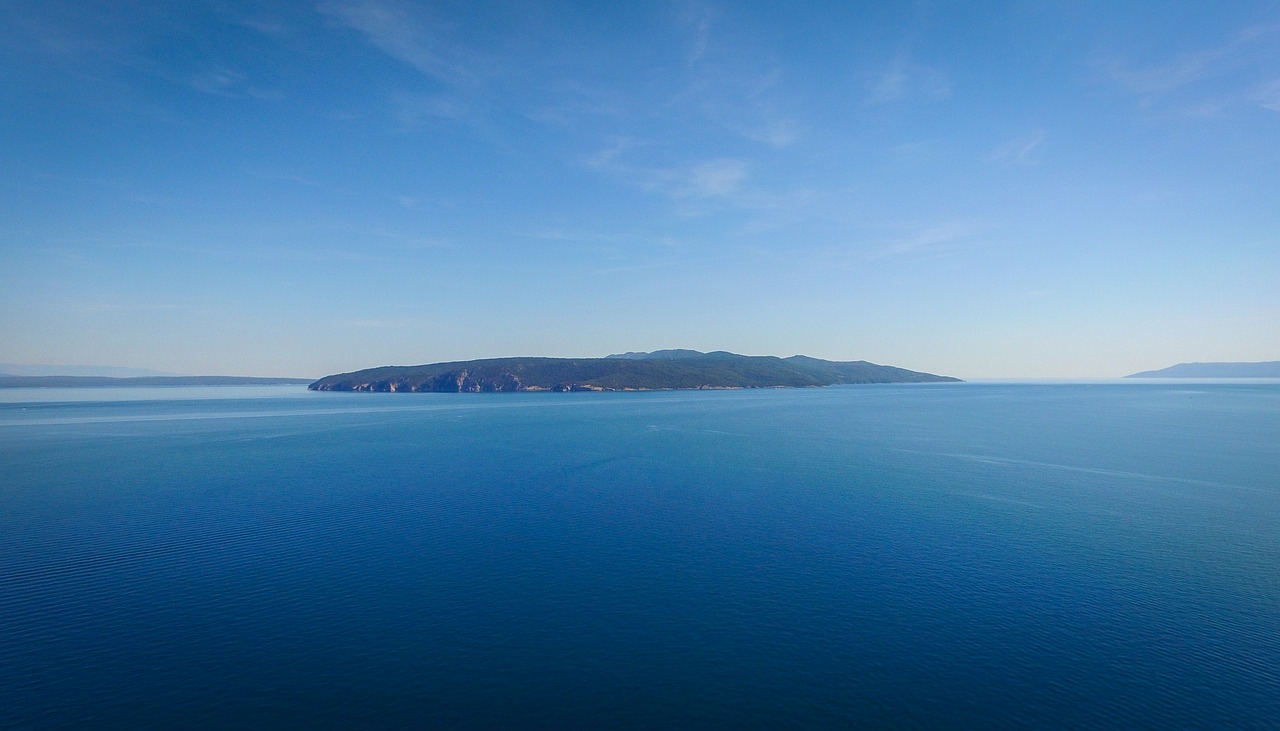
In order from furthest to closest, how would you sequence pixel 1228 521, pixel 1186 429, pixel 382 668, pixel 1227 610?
1. pixel 1186 429
2. pixel 1228 521
3. pixel 1227 610
4. pixel 382 668

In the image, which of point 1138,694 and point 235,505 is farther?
point 235,505

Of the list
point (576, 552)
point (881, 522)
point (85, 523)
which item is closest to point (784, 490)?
point (881, 522)

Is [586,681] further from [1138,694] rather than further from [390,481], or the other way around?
[390,481]

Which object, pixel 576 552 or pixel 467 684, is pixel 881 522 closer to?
pixel 576 552

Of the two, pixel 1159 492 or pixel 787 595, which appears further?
pixel 1159 492

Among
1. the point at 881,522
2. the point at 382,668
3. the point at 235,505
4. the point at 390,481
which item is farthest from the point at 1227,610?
the point at 235,505

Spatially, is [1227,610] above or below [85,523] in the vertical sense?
below

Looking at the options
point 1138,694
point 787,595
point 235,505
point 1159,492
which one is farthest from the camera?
point 1159,492
